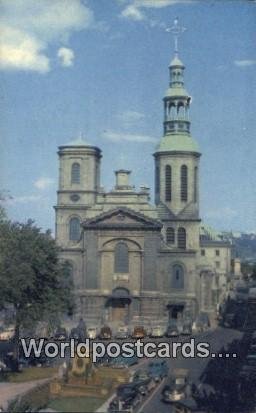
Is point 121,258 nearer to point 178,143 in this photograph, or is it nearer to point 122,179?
point 122,179

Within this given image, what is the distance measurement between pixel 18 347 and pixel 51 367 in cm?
63

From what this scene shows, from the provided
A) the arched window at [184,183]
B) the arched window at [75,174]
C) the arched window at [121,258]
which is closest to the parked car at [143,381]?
the arched window at [121,258]

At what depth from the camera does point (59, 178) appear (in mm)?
9953

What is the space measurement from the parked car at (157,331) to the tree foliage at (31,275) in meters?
1.24

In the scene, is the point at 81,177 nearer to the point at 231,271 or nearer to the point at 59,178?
the point at 59,178

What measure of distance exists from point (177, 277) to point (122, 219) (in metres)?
1.20

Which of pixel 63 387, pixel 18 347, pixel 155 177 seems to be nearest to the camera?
Answer: pixel 63 387

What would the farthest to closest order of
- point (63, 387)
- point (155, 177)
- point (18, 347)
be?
point (155, 177)
point (18, 347)
point (63, 387)

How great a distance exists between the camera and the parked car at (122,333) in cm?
994

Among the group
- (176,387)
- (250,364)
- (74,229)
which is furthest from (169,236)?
(176,387)

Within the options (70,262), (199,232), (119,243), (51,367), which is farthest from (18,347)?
(199,232)

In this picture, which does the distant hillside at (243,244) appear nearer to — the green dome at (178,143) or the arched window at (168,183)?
the arched window at (168,183)

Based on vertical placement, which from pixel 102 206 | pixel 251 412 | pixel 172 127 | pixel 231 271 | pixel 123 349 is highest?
pixel 172 127

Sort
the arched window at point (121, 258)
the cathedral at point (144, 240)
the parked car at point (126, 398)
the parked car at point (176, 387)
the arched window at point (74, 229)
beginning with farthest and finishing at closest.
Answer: the arched window at point (121, 258) < the arched window at point (74, 229) < the cathedral at point (144, 240) < the parked car at point (176, 387) < the parked car at point (126, 398)
